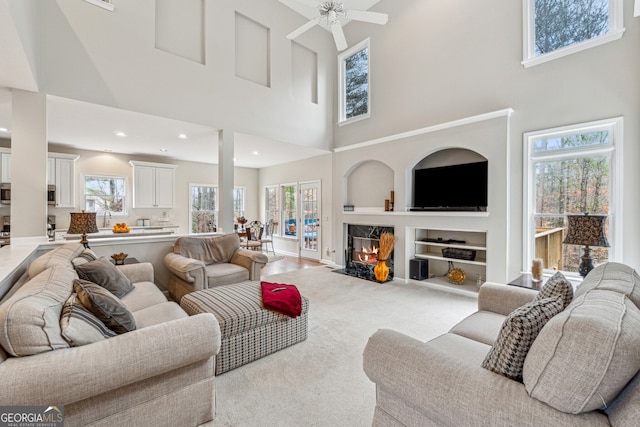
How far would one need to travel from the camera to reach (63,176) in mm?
5820

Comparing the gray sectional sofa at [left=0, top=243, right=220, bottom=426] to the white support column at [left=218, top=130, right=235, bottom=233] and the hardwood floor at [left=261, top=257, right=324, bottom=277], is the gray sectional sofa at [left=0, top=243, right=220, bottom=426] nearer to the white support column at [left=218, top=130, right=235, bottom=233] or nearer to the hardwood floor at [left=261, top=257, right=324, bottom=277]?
the white support column at [left=218, top=130, right=235, bottom=233]

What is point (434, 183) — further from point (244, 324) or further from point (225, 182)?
point (244, 324)

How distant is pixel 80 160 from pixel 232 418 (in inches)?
273

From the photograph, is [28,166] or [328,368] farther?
[28,166]

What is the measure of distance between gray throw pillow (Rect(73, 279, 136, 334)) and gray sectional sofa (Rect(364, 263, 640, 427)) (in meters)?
1.38

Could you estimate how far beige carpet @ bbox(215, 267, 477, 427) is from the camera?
1.76 meters

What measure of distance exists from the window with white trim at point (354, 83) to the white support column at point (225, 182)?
2.72 metres

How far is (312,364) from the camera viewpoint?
230cm

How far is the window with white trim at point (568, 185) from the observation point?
3201 mm

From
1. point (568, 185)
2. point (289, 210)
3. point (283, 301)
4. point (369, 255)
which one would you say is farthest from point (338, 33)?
point (289, 210)

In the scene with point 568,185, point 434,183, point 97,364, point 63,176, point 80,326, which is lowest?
point 97,364

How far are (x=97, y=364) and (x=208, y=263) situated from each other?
298 cm

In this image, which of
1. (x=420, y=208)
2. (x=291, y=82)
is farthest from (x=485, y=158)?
(x=291, y=82)

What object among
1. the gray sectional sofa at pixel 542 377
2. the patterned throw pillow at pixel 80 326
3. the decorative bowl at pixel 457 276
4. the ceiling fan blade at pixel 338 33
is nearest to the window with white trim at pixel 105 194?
the ceiling fan blade at pixel 338 33
